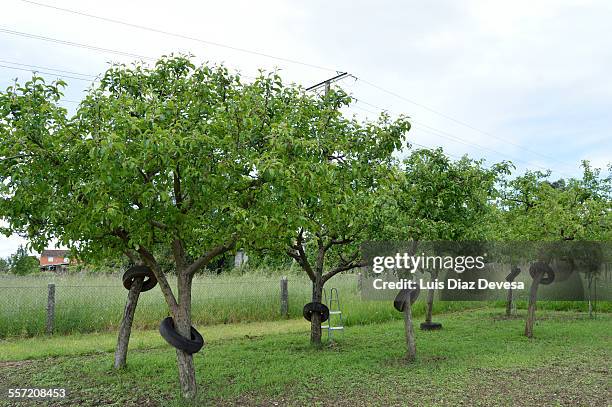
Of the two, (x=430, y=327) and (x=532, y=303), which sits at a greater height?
(x=532, y=303)

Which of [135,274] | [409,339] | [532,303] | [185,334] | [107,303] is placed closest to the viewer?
[185,334]

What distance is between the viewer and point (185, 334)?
20.4 ft

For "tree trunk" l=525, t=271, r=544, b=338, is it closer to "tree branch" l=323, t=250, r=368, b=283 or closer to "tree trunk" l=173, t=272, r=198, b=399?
"tree branch" l=323, t=250, r=368, b=283

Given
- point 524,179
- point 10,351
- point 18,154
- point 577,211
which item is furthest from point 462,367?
point 524,179

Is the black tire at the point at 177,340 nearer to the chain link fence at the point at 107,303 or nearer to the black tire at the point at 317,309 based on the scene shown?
the black tire at the point at 317,309

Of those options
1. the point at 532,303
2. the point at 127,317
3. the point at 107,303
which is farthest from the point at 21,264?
the point at 532,303

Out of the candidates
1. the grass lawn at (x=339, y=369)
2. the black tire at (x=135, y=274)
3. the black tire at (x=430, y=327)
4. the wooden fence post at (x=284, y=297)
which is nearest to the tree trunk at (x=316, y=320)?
the grass lawn at (x=339, y=369)

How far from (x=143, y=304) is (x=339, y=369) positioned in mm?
7272

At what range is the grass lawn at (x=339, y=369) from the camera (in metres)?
6.55

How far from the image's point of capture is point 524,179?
15891mm

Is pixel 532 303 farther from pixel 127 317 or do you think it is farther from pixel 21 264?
pixel 21 264

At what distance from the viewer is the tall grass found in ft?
40.2

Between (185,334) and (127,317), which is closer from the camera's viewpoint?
(185,334)

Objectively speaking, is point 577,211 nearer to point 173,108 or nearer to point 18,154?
point 173,108
